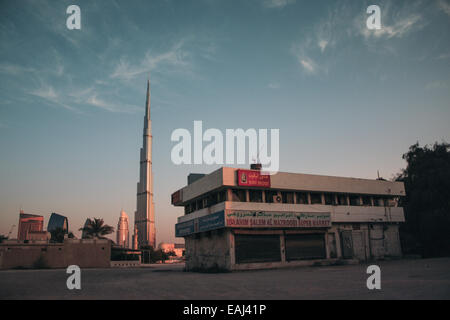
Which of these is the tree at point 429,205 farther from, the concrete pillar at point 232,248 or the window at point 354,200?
the concrete pillar at point 232,248

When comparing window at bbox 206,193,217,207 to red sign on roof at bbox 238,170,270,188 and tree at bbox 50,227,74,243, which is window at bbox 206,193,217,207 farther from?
tree at bbox 50,227,74,243

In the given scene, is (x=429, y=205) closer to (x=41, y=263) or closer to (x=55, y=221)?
(x=41, y=263)

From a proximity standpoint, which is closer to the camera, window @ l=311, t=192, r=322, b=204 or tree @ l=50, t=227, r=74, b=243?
window @ l=311, t=192, r=322, b=204

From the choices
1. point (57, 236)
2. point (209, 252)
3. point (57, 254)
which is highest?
point (57, 236)

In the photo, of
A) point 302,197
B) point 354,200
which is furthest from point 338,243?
point 302,197

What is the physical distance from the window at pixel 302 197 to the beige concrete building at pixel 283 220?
0.10m

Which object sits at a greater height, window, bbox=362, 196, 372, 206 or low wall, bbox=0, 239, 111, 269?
window, bbox=362, 196, 372, 206

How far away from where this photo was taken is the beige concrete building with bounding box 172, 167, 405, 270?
26812 mm

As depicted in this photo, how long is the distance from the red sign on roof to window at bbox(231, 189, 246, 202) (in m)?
1.19

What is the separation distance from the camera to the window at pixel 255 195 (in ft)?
92.9

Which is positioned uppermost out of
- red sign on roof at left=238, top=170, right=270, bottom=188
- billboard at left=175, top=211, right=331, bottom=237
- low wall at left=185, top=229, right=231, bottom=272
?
red sign on roof at left=238, top=170, right=270, bottom=188

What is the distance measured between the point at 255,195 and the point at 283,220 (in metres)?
3.24

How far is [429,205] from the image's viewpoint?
3725cm

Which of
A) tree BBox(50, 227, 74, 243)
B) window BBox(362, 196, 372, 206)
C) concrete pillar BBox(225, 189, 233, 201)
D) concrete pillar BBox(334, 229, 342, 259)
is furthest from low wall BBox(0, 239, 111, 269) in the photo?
window BBox(362, 196, 372, 206)
